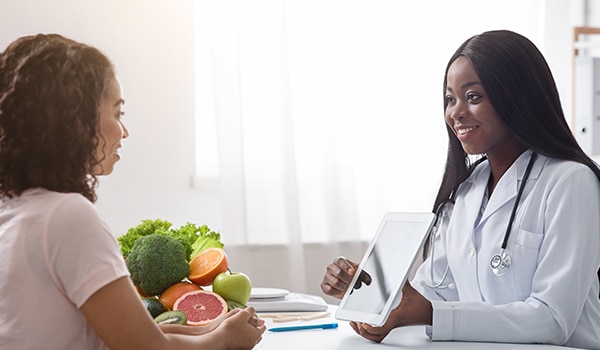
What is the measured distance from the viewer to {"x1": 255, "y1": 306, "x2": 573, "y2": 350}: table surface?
1.75 m

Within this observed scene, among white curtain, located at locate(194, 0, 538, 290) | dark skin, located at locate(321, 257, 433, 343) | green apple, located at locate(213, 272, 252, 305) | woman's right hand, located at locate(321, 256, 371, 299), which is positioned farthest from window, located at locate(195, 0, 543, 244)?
dark skin, located at locate(321, 257, 433, 343)

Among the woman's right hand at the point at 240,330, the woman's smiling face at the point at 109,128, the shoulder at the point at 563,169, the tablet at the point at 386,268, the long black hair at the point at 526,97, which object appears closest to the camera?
the woman's smiling face at the point at 109,128

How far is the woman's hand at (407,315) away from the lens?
1.82 meters

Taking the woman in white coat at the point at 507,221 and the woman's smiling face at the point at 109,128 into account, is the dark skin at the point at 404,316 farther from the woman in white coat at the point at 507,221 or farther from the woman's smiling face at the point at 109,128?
the woman's smiling face at the point at 109,128

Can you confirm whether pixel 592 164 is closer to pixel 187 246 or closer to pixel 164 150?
pixel 187 246

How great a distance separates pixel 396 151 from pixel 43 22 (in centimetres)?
166

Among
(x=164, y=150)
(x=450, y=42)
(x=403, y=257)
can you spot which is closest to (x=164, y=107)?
(x=164, y=150)

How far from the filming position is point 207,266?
6.23 feet

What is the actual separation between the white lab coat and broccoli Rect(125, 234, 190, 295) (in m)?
0.59

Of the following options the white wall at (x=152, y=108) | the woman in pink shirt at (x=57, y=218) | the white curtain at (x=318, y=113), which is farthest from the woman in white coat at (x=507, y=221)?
the white wall at (x=152, y=108)

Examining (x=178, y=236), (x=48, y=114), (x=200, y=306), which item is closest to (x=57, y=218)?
(x=48, y=114)

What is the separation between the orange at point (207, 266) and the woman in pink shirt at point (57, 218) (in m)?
0.53

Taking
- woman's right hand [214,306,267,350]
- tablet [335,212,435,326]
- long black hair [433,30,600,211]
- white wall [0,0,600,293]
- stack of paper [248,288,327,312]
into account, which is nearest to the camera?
woman's right hand [214,306,267,350]

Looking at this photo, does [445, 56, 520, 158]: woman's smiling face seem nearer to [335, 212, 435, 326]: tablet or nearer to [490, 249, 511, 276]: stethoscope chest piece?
[490, 249, 511, 276]: stethoscope chest piece
